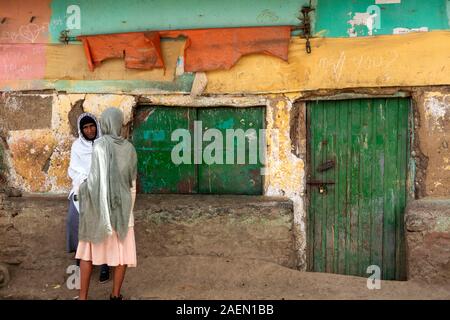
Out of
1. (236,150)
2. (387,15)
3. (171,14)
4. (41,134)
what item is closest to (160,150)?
(236,150)

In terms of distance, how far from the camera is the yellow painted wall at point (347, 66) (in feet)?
19.3

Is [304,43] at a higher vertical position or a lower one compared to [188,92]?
higher

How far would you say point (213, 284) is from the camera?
5.88 m

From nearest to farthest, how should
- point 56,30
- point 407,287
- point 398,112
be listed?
point 407,287
point 398,112
point 56,30

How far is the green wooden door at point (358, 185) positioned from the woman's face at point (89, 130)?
2.24 metres

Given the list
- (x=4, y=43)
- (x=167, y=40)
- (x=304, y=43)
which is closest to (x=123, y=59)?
(x=167, y=40)

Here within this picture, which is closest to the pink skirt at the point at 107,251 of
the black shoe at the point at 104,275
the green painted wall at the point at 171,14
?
the black shoe at the point at 104,275

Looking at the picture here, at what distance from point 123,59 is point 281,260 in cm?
273

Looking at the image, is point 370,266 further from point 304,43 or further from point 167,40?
point 167,40

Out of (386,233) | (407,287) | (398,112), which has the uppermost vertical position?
(398,112)

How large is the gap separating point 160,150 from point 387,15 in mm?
2753

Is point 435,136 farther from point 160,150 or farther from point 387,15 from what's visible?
point 160,150

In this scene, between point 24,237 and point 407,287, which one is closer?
point 407,287

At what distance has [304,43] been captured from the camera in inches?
242
